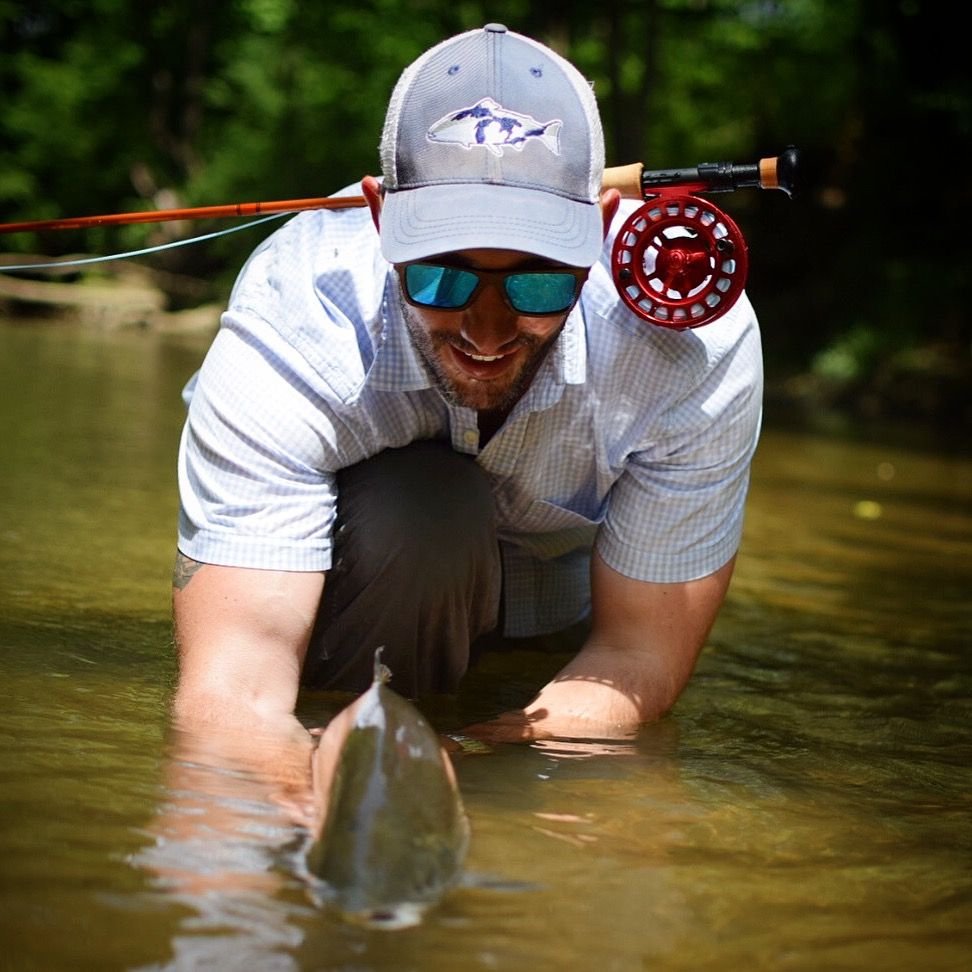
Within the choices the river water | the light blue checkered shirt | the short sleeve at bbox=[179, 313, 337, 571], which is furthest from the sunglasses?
the river water

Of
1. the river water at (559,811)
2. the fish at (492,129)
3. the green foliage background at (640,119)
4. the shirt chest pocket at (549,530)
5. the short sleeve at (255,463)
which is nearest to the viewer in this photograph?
the river water at (559,811)

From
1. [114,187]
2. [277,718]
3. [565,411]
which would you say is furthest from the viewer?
[114,187]

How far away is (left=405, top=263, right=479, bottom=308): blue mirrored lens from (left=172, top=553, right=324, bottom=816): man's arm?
54 cm

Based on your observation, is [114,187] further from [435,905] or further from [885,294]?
[435,905]

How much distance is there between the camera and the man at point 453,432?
2.57 meters

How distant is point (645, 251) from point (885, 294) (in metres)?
14.7

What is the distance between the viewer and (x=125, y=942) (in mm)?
1759

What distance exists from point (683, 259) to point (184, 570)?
40.9 inches

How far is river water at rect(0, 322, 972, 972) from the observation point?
185 centimetres

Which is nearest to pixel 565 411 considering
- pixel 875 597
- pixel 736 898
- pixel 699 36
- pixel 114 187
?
pixel 736 898

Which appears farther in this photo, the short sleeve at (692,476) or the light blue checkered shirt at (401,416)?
the short sleeve at (692,476)

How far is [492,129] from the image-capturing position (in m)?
2.59

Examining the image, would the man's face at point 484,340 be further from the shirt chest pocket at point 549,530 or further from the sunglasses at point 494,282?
the shirt chest pocket at point 549,530

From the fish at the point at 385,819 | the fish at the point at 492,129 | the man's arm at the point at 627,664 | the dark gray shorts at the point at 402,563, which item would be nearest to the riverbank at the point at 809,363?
the dark gray shorts at the point at 402,563
